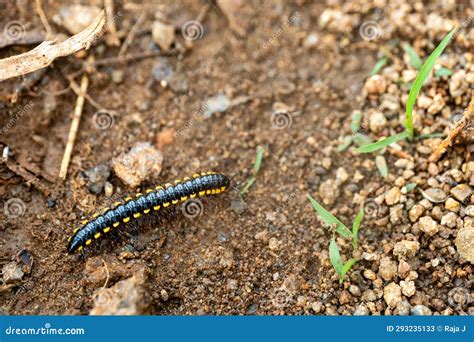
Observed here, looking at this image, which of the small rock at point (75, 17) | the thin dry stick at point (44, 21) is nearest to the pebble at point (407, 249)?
the small rock at point (75, 17)

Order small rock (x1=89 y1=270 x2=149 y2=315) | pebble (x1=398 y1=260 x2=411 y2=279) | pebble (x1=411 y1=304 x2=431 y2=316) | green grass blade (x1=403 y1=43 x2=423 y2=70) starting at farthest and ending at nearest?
green grass blade (x1=403 y1=43 x2=423 y2=70), pebble (x1=398 y1=260 x2=411 y2=279), pebble (x1=411 y1=304 x2=431 y2=316), small rock (x1=89 y1=270 x2=149 y2=315)

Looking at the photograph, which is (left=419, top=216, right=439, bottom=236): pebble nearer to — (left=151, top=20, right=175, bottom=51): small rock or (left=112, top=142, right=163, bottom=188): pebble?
(left=112, top=142, right=163, bottom=188): pebble

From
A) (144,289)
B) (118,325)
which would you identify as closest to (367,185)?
(144,289)

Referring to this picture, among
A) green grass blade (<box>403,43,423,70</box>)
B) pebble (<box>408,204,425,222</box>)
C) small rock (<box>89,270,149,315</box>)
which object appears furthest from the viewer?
green grass blade (<box>403,43,423,70</box>)

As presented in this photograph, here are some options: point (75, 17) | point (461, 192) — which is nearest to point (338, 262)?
point (461, 192)

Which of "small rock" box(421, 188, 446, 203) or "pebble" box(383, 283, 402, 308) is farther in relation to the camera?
"small rock" box(421, 188, 446, 203)

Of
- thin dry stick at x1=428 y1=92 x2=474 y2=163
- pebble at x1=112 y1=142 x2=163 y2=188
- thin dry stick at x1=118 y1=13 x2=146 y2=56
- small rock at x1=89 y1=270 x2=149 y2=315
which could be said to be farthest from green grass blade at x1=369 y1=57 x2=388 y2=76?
small rock at x1=89 y1=270 x2=149 y2=315
